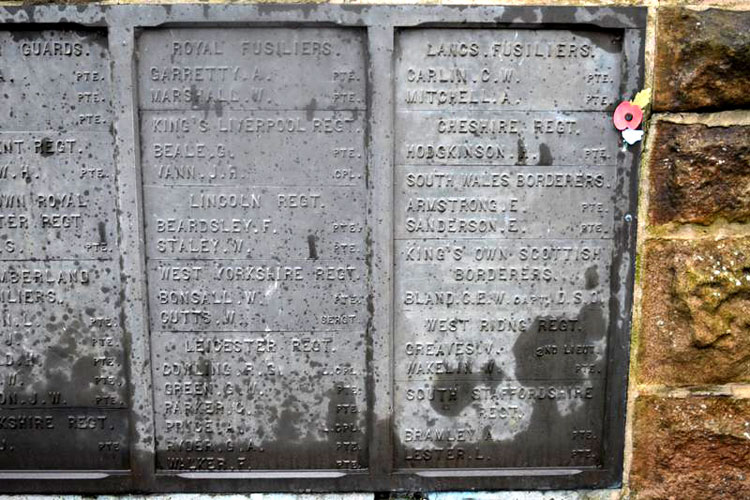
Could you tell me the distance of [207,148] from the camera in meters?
2.40

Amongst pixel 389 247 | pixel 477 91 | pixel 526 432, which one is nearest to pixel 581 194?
pixel 477 91

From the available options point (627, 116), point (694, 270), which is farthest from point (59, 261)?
point (694, 270)

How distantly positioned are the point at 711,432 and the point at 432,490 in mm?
1142

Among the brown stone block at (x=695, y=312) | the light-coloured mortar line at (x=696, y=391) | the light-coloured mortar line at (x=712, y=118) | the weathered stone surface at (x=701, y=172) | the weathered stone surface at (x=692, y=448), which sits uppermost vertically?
the light-coloured mortar line at (x=712, y=118)

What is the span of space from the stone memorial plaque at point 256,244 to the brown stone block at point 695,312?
115cm

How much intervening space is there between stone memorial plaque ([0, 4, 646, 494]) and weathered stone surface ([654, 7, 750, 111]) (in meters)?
0.13

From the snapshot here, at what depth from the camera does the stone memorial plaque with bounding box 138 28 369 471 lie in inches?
93.0

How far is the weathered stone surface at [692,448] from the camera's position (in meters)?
2.50

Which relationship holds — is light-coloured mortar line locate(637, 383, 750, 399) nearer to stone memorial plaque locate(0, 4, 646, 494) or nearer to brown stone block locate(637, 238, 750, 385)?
brown stone block locate(637, 238, 750, 385)

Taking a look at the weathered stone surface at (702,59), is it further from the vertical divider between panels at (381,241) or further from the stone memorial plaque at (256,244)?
the stone memorial plaque at (256,244)

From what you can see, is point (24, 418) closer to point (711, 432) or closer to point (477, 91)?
point (477, 91)

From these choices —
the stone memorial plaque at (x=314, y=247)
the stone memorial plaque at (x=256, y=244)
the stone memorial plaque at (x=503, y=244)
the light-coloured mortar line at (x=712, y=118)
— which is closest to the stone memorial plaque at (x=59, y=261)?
the stone memorial plaque at (x=314, y=247)

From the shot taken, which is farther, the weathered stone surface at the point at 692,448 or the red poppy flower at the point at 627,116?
the weathered stone surface at the point at 692,448

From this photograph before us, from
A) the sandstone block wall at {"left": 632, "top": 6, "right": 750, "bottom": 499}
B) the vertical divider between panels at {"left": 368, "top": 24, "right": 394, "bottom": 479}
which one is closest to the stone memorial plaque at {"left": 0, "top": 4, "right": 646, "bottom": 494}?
the vertical divider between panels at {"left": 368, "top": 24, "right": 394, "bottom": 479}
